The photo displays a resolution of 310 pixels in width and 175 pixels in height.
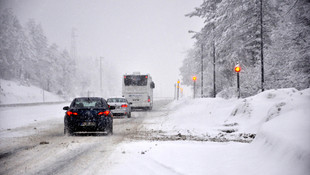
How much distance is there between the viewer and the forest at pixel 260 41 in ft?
66.9

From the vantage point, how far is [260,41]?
24.9 meters

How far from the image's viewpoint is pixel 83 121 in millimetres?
12711

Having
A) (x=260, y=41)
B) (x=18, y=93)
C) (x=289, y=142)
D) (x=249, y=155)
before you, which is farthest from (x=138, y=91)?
(x=18, y=93)

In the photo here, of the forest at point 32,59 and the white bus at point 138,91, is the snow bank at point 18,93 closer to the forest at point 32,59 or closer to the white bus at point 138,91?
the forest at point 32,59

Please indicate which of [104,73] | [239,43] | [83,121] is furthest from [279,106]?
[104,73]

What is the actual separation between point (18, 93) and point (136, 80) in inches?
1538

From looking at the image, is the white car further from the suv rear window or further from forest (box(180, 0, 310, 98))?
forest (box(180, 0, 310, 98))

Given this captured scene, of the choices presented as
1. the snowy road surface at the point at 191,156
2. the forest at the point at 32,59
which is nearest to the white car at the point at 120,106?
the snowy road surface at the point at 191,156

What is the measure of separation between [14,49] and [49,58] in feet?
42.2

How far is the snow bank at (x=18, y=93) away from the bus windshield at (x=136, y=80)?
32.8m

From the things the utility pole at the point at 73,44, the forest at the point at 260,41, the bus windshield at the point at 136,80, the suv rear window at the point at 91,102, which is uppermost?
the utility pole at the point at 73,44

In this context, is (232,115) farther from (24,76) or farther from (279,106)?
(24,76)

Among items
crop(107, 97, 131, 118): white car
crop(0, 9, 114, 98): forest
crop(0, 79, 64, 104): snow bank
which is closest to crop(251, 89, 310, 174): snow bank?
crop(107, 97, 131, 118): white car

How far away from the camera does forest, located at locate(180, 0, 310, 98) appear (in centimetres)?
2039
